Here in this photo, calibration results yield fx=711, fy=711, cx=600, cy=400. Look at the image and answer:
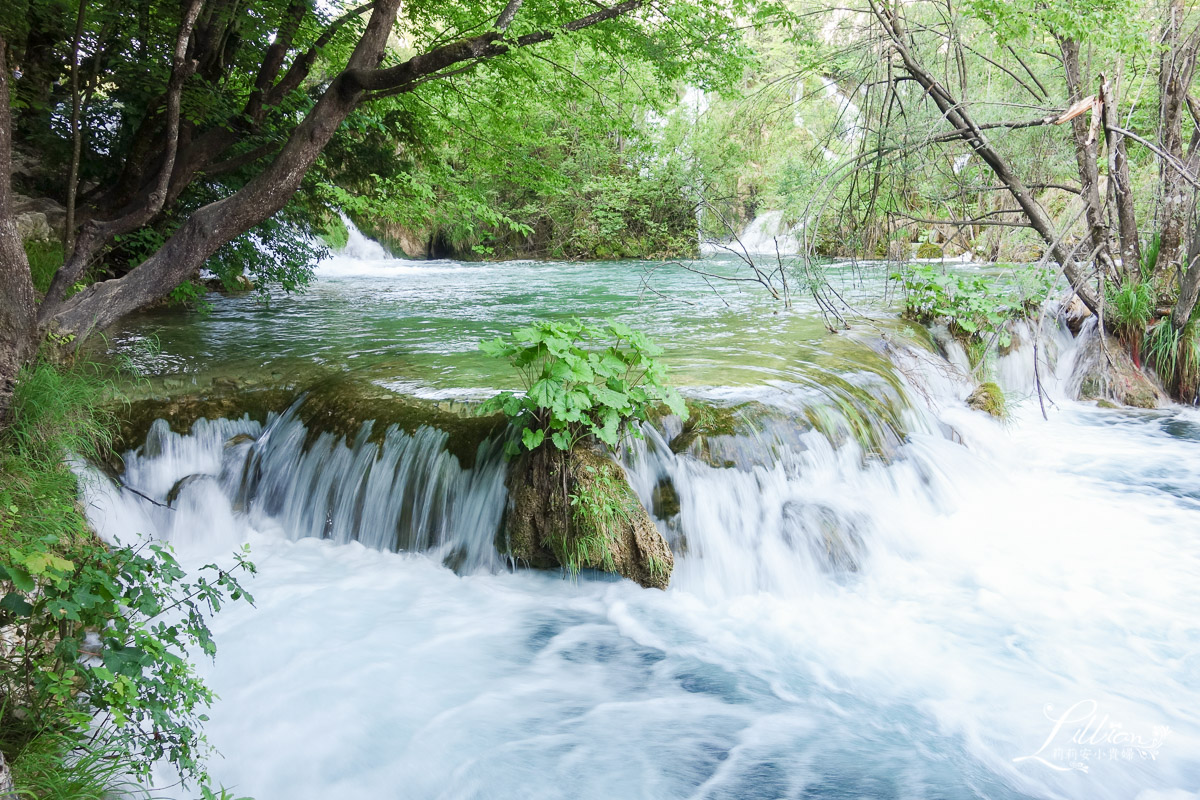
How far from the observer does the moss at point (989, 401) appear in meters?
7.02

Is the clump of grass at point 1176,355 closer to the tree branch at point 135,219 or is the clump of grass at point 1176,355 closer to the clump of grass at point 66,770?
the clump of grass at point 66,770

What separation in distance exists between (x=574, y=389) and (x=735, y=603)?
1.69 metres

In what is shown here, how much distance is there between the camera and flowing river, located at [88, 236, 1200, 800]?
3.07m

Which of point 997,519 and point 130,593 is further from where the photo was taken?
A: point 997,519

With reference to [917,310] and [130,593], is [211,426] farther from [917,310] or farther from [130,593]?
[917,310]

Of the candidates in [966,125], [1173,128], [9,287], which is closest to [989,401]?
[966,125]

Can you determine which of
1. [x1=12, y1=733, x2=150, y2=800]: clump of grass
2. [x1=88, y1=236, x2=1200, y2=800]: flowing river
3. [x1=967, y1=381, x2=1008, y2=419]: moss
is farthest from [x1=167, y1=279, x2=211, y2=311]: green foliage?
[x1=967, y1=381, x2=1008, y2=419]: moss

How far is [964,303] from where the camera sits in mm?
8070

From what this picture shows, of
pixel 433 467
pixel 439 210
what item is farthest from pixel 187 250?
pixel 439 210

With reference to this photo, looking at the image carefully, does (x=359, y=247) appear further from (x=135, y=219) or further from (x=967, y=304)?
(x=967, y=304)

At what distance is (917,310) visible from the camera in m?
8.50

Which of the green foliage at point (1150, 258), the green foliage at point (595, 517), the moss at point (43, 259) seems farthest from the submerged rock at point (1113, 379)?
the moss at point (43, 259)

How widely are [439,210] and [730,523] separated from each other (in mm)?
6281

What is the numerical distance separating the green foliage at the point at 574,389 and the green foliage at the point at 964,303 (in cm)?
480
